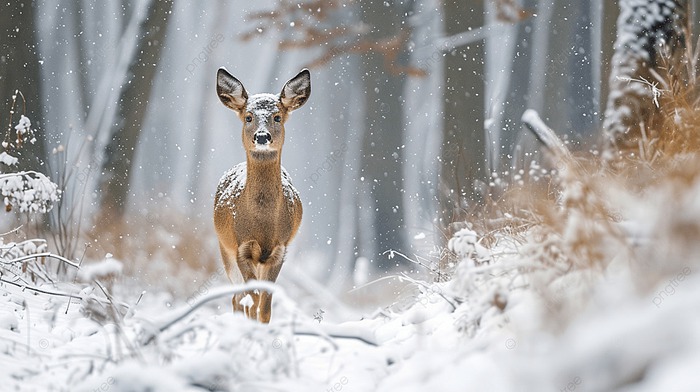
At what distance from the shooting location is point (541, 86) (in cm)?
1340

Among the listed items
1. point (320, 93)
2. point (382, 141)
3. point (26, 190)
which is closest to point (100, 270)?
point (26, 190)

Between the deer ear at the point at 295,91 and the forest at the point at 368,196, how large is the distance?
0.02 meters

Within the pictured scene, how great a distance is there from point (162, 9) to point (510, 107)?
6799 millimetres

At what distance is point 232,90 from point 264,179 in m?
0.73

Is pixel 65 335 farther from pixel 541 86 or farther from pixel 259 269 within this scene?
pixel 541 86

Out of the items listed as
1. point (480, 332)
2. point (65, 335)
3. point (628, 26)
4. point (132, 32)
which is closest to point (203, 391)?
point (480, 332)

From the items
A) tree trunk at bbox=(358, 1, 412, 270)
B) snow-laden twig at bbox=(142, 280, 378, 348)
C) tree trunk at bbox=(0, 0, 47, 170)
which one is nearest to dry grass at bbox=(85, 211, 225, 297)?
tree trunk at bbox=(0, 0, 47, 170)

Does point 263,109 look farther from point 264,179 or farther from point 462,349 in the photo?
point 462,349

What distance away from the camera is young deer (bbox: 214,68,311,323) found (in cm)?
536

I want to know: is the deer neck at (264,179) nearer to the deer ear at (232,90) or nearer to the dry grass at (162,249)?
the deer ear at (232,90)

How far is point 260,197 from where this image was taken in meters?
5.51

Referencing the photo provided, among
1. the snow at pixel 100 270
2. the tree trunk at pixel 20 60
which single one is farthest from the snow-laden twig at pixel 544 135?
the tree trunk at pixel 20 60

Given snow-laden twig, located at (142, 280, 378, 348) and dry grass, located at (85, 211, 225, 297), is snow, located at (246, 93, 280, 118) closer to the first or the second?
dry grass, located at (85, 211, 225, 297)

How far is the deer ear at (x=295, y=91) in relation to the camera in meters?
5.77
